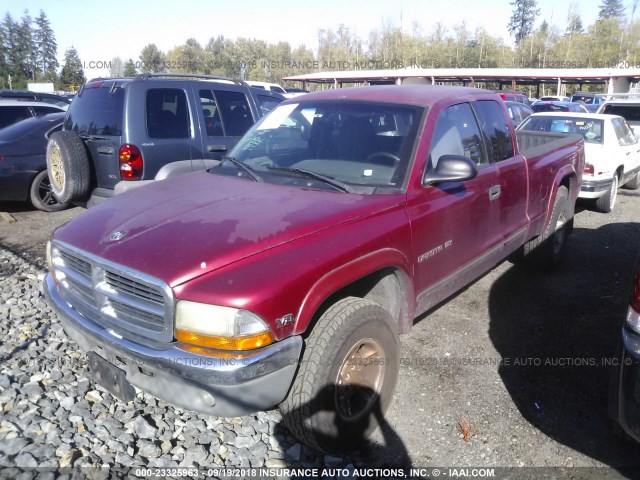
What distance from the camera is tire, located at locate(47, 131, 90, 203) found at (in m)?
5.52

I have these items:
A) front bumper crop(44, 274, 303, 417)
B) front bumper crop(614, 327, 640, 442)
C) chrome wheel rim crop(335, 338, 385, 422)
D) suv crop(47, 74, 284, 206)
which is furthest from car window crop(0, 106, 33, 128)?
front bumper crop(614, 327, 640, 442)

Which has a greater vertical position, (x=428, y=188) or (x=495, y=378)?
(x=428, y=188)

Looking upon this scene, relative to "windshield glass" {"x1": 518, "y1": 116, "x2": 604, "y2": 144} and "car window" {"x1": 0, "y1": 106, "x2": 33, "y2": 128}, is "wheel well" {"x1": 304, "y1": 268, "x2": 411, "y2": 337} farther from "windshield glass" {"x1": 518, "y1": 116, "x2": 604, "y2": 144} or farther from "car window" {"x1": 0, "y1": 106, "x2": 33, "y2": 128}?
"car window" {"x1": 0, "y1": 106, "x2": 33, "y2": 128}

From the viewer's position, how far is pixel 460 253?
364 centimetres

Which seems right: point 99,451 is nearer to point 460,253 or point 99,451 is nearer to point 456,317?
point 460,253

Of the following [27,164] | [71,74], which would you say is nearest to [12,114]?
[27,164]

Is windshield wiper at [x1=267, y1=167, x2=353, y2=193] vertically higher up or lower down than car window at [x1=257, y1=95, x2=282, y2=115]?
lower down

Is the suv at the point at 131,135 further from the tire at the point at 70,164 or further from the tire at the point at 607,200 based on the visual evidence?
the tire at the point at 607,200

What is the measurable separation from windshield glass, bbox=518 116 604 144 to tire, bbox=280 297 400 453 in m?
7.08

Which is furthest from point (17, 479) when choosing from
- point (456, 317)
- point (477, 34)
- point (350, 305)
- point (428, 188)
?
point (477, 34)

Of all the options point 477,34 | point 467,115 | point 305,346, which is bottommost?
point 305,346

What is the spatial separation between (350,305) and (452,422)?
1112 mm

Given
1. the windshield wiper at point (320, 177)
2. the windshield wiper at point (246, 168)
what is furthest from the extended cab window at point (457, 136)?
the windshield wiper at point (246, 168)

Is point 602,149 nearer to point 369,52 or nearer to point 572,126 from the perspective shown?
point 572,126
